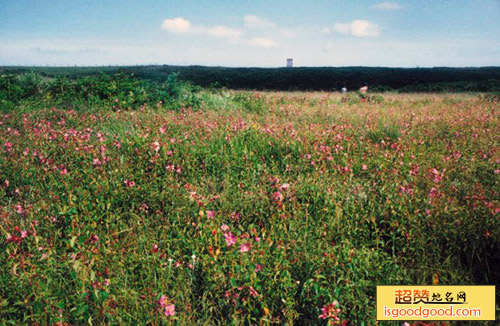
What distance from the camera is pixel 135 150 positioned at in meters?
4.10

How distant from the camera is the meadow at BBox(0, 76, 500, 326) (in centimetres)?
197

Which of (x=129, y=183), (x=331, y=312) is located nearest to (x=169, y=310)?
(x=331, y=312)

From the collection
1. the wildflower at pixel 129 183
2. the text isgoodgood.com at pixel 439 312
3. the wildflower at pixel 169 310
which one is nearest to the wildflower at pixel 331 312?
the text isgoodgood.com at pixel 439 312

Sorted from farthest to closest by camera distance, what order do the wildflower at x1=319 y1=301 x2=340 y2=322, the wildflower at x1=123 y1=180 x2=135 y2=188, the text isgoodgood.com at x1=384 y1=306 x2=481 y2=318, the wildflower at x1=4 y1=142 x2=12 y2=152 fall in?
the wildflower at x1=4 y1=142 x2=12 y2=152 < the wildflower at x1=123 y1=180 x2=135 y2=188 < the text isgoodgood.com at x1=384 y1=306 x2=481 y2=318 < the wildflower at x1=319 y1=301 x2=340 y2=322

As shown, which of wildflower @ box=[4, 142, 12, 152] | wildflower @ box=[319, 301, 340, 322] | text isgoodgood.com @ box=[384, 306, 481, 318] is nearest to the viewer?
wildflower @ box=[319, 301, 340, 322]

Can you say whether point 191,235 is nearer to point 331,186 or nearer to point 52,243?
point 52,243

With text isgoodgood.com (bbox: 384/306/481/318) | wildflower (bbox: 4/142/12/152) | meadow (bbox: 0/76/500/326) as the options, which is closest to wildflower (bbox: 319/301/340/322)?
meadow (bbox: 0/76/500/326)

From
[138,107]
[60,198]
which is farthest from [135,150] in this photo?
[138,107]

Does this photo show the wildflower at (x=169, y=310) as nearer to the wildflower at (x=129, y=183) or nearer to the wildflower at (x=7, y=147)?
the wildflower at (x=129, y=183)

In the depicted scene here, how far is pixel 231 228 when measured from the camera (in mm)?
2752

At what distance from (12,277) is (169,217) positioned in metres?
1.24

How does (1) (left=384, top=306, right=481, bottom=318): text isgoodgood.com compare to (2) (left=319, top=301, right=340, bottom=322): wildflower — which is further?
(1) (left=384, top=306, right=481, bottom=318): text isgoodgood.com

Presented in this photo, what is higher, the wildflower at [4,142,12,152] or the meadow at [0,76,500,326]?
the wildflower at [4,142,12,152]

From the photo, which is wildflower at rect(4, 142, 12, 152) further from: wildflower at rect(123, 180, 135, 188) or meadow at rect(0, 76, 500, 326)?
wildflower at rect(123, 180, 135, 188)
